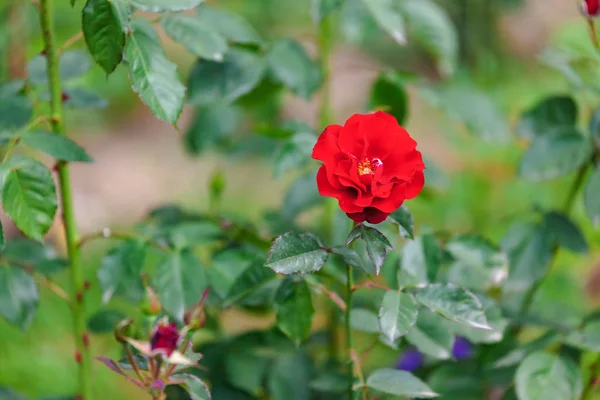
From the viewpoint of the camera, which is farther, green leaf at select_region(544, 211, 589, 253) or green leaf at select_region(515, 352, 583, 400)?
green leaf at select_region(544, 211, 589, 253)

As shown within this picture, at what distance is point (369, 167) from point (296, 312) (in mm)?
244

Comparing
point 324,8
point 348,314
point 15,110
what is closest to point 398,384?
point 348,314

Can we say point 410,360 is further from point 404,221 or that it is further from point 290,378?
point 404,221

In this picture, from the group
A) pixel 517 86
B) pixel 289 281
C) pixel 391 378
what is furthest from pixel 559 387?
pixel 517 86

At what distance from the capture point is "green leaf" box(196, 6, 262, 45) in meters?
1.06

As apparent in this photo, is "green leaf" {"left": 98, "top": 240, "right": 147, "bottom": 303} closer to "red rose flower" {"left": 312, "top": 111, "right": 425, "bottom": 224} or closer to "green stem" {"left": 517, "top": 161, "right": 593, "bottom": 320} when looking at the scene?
"red rose flower" {"left": 312, "top": 111, "right": 425, "bottom": 224}

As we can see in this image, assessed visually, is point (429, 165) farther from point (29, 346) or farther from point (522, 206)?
point (29, 346)

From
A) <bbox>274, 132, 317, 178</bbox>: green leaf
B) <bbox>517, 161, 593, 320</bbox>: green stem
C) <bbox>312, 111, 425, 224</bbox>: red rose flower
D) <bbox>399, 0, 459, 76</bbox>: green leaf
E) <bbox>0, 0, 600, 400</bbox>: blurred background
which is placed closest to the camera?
<bbox>312, 111, 425, 224</bbox>: red rose flower

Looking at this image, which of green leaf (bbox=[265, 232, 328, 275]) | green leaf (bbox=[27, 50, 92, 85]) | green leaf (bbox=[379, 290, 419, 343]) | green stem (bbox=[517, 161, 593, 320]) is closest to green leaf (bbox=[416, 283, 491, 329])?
green leaf (bbox=[379, 290, 419, 343])

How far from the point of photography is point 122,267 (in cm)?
101

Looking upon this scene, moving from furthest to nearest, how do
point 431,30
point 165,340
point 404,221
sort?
1. point 431,30
2. point 404,221
3. point 165,340

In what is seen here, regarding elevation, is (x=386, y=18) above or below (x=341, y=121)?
above

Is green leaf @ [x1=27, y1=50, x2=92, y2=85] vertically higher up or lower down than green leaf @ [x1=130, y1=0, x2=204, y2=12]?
lower down

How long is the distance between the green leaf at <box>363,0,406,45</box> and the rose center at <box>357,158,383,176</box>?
1.26ft
